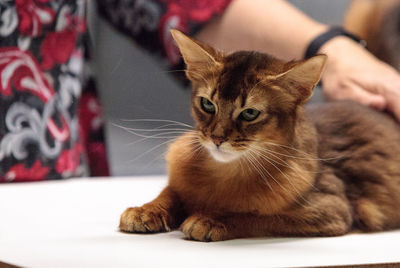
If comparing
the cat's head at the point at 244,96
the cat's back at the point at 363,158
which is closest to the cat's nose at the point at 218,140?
the cat's head at the point at 244,96

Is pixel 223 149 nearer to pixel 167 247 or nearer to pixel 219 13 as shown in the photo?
pixel 167 247

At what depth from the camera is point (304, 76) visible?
73 cm

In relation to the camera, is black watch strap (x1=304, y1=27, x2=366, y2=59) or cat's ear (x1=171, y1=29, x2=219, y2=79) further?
black watch strap (x1=304, y1=27, x2=366, y2=59)

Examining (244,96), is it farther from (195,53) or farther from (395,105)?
(395,105)

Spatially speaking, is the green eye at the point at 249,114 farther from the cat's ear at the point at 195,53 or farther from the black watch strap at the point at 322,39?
the black watch strap at the point at 322,39

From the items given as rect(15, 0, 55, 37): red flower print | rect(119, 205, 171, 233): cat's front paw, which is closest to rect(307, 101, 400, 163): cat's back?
rect(119, 205, 171, 233): cat's front paw

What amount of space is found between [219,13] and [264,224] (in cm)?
62

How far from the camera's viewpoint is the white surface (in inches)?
23.0

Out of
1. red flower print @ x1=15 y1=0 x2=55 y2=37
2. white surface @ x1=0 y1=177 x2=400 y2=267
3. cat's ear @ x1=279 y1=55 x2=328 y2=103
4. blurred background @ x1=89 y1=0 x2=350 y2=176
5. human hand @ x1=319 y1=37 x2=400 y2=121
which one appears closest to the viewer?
white surface @ x1=0 y1=177 x2=400 y2=267

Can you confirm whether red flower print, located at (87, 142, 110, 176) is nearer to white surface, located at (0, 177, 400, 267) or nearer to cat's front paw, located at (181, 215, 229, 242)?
white surface, located at (0, 177, 400, 267)

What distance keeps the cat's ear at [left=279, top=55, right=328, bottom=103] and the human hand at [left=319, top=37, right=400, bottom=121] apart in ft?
1.36

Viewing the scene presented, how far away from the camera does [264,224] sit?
75cm

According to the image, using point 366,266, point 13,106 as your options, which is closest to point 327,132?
point 366,266

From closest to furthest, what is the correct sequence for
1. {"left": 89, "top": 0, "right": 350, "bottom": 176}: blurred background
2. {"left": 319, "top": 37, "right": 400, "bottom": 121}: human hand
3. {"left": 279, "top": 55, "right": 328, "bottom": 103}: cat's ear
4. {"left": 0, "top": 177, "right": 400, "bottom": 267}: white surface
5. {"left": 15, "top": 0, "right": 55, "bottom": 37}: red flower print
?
{"left": 0, "top": 177, "right": 400, "bottom": 267}: white surface → {"left": 279, "top": 55, "right": 328, "bottom": 103}: cat's ear → {"left": 89, "top": 0, "right": 350, "bottom": 176}: blurred background → {"left": 15, "top": 0, "right": 55, "bottom": 37}: red flower print → {"left": 319, "top": 37, "right": 400, "bottom": 121}: human hand
